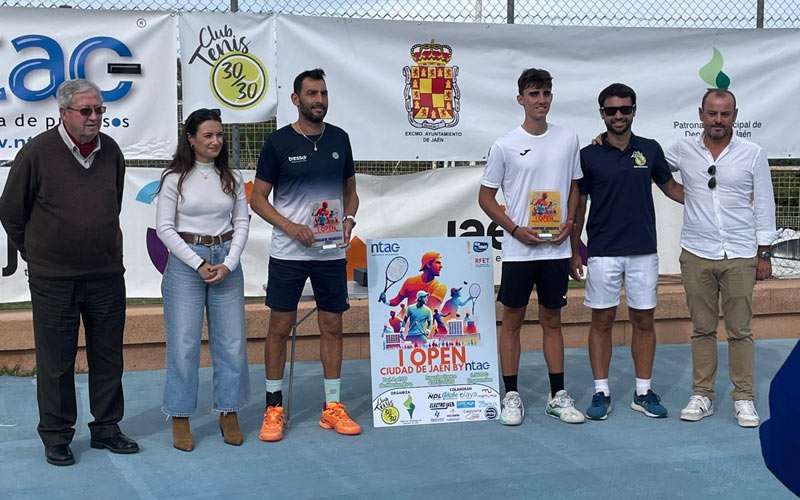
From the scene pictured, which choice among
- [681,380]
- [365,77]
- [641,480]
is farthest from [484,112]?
[641,480]

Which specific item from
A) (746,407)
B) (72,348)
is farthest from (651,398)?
(72,348)

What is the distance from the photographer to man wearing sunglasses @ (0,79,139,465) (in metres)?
4.66

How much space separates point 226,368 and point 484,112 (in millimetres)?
3182

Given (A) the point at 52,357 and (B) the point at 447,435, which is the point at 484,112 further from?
(A) the point at 52,357

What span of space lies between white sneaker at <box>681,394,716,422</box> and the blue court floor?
4 centimetres

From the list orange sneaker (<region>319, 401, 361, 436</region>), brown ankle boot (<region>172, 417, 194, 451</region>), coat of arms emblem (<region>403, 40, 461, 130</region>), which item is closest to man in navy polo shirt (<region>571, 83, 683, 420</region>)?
orange sneaker (<region>319, 401, 361, 436</region>)

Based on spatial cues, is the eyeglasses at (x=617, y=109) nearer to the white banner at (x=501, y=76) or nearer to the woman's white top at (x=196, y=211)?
the white banner at (x=501, y=76)

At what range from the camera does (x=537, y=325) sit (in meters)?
7.41

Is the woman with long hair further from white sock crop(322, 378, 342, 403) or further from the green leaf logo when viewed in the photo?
the green leaf logo

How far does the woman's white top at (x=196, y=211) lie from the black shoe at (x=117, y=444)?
0.94 metres

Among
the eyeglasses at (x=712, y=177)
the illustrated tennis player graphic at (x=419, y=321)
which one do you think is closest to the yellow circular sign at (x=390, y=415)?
the illustrated tennis player graphic at (x=419, y=321)

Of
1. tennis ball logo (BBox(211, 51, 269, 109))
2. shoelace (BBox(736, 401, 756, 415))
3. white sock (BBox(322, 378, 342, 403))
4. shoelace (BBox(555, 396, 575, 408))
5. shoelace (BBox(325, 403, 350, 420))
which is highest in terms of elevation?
tennis ball logo (BBox(211, 51, 269, 109))

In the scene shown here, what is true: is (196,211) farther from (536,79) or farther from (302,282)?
(536,79)

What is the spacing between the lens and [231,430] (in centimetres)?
506
